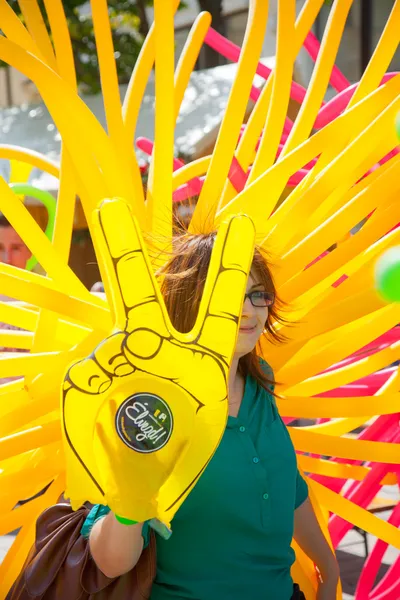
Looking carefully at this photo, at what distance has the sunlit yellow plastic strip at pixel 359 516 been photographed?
5.03ft

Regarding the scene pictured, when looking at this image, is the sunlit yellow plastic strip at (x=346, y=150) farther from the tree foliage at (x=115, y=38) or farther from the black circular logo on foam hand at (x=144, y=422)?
the tree foliage at (x=115, y=38)

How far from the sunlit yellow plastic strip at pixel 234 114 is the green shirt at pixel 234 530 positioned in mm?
526

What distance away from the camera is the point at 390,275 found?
3.80 feet

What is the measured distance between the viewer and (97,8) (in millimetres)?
1556

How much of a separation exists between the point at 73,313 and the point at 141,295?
377 mm

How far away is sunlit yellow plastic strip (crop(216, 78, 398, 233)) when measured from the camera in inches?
55.7

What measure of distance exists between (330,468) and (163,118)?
0.77 metres

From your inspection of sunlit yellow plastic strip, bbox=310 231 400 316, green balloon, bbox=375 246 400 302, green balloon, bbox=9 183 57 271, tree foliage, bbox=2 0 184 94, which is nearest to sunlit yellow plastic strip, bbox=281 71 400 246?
sunlit yellow plastic strip, bbox=310 231 400 316

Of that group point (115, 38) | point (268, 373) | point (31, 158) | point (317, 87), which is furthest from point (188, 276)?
point (115, 38)

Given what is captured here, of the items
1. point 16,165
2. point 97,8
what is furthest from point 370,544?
point 97,8

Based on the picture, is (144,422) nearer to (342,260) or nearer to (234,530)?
(234,530)

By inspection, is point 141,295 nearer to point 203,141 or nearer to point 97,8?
point 97,8

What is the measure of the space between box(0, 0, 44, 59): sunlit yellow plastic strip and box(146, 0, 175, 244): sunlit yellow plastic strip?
8.8 inches

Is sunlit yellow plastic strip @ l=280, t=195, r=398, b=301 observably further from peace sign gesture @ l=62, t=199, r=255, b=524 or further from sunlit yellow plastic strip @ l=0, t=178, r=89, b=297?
peace sign gesture @ l=62, t=199, r=255, b=524
